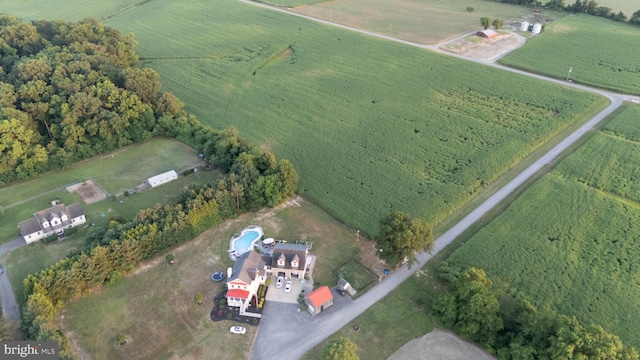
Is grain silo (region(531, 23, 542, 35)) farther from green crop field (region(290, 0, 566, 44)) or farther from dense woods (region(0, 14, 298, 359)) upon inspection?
dense woods (region(0, 14, 298, 359))

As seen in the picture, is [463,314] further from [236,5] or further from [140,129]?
[236,5]

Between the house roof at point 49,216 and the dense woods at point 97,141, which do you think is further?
the house roof at point 49,216

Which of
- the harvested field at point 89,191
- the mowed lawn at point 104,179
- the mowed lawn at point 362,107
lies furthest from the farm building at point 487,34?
the harvested field at point 89,191

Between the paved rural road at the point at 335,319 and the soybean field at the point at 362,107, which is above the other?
the soybean field at the point at 362,107

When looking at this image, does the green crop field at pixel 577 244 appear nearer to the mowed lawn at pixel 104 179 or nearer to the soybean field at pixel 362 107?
the soybean field at pixel 362 107

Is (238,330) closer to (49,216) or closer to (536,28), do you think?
(49,216)

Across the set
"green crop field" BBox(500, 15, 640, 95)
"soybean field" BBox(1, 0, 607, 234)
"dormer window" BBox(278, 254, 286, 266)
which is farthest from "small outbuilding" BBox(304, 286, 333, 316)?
"green crop field" BBox(500, 15, 640, 95)
